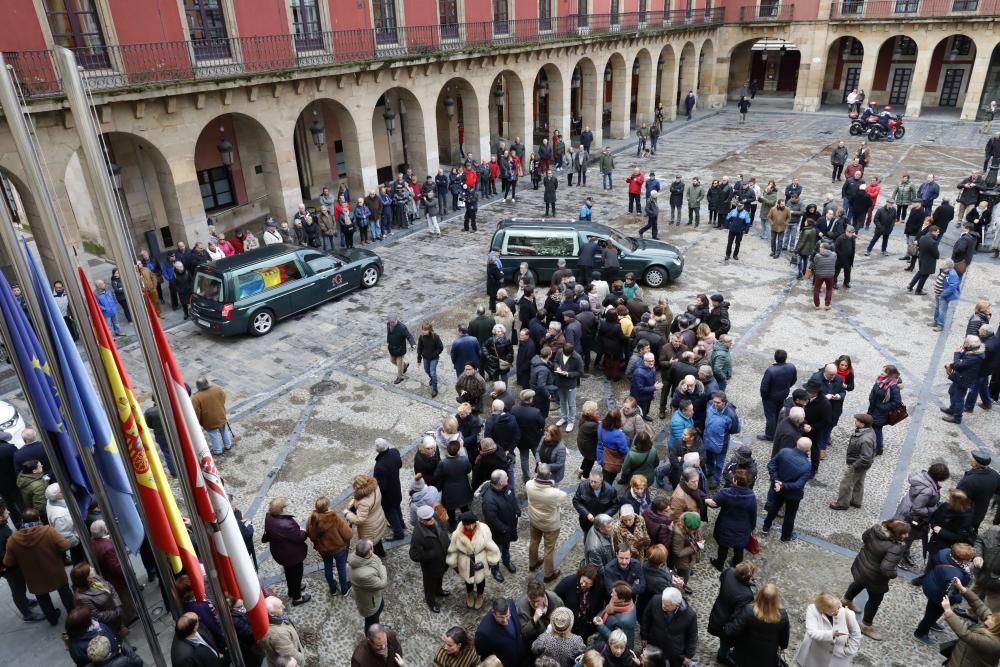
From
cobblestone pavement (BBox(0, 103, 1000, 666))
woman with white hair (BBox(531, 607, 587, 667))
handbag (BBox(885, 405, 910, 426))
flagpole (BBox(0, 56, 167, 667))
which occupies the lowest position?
cobblestone pavement (BBox(0, 103, 1000, 666))

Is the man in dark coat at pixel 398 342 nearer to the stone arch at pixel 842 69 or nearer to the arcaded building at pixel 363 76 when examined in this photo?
the arcaded building at pixel 363 76

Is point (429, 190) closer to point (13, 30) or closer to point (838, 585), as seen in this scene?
point (13, 30)

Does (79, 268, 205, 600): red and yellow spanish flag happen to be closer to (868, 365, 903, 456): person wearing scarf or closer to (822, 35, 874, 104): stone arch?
(868, 365, 903, 456): person wearing scarf

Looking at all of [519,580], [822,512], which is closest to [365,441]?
[519,580]

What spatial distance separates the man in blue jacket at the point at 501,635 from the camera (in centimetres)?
566

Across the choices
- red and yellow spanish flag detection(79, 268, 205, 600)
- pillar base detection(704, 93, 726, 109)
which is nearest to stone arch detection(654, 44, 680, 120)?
pillar base detection(704, 93, 726, 109)

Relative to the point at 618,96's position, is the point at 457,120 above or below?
below

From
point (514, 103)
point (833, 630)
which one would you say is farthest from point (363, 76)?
point (833, 630)

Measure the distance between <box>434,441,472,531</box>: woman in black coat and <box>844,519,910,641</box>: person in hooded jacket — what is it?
4.01m

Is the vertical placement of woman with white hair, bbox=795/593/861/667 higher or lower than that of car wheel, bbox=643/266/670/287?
higher

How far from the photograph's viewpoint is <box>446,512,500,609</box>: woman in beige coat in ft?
22.7

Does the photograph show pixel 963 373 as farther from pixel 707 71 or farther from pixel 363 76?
pixel 707 71

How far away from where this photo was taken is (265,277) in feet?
47.0

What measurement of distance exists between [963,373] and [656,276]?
6.91 meters
